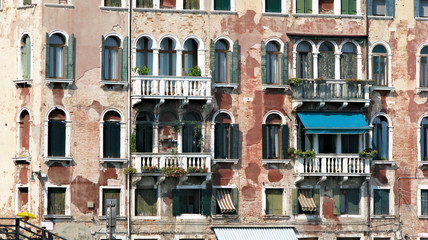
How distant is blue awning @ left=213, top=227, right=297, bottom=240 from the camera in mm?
60562

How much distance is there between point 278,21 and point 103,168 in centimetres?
1181

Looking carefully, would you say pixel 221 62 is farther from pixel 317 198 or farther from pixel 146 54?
pixel 317 198

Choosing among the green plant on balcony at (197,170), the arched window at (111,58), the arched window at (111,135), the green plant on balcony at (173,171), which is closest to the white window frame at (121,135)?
the arched window at (111,135)

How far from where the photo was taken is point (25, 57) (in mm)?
60781

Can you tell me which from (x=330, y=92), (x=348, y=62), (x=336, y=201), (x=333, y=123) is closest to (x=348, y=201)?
(x=336, y=201)

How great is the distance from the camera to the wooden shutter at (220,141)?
61.6 metres

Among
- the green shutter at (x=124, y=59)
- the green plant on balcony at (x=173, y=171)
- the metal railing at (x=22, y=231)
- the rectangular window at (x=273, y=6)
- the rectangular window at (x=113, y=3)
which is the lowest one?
the metal railing at (x=22, y=231)

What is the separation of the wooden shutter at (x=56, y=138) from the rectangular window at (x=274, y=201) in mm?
10795

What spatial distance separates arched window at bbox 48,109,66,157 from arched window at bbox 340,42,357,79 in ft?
48.5

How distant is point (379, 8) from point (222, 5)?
8513 millimetres

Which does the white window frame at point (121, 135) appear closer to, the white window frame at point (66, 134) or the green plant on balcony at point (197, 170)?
the white window frame at point (66, 134)

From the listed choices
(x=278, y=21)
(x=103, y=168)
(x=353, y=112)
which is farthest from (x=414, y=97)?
(x=103, y=168)

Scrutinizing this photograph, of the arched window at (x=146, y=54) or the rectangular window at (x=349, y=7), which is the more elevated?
the rectangular window at (x=349, y=7)

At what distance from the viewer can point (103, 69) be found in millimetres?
60031
